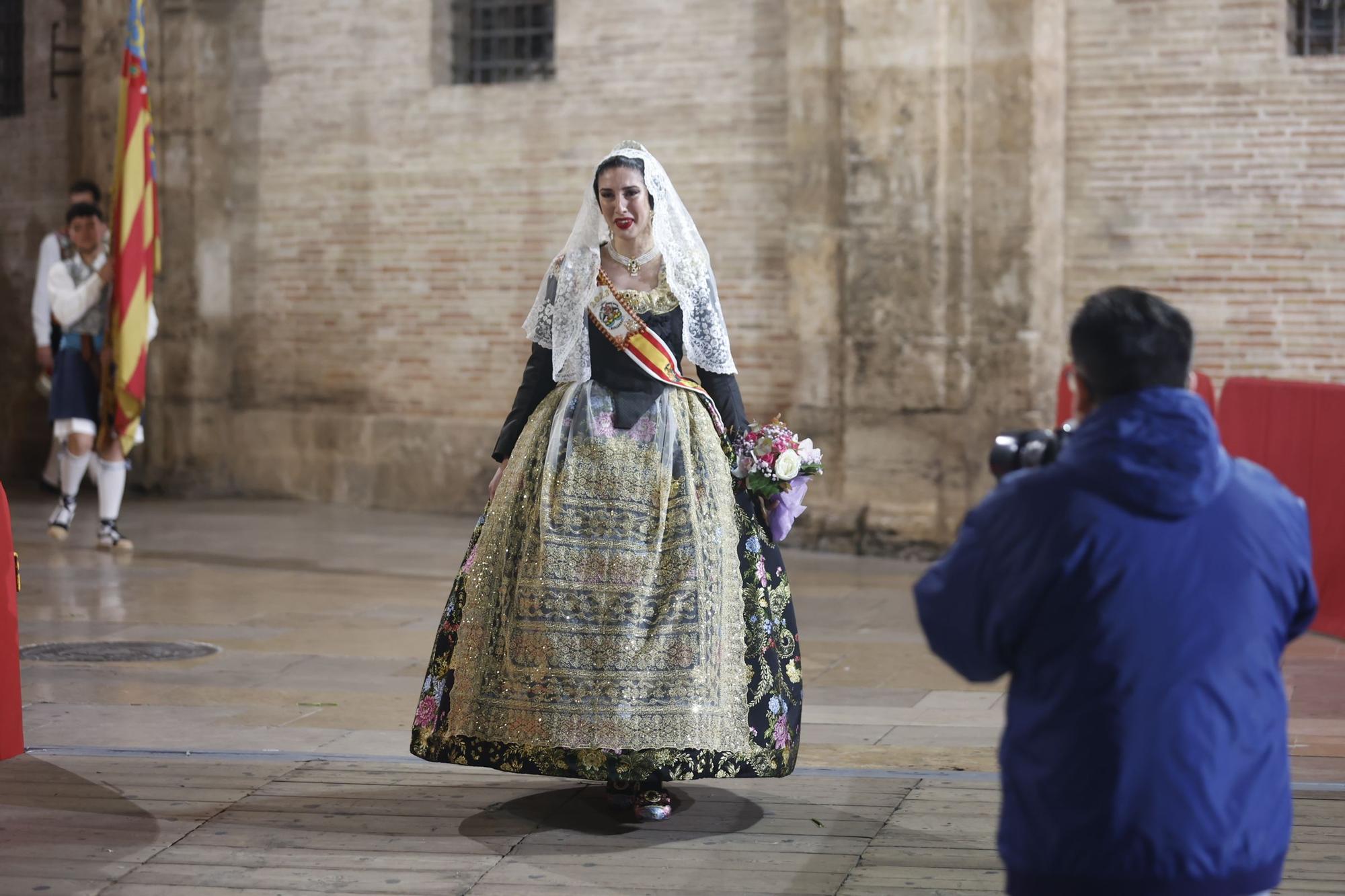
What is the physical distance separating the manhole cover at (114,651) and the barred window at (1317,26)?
259 inches

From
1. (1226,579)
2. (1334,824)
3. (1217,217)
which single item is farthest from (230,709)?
(1217,217)

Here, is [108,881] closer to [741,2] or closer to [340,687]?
[340,687]

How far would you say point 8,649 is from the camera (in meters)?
4.63

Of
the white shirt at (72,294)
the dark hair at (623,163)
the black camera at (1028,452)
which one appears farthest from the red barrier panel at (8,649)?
the white shirt at (72,294)

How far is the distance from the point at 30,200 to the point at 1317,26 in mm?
9824

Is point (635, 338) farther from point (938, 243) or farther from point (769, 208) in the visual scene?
point (769, 208)

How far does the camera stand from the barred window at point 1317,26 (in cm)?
965

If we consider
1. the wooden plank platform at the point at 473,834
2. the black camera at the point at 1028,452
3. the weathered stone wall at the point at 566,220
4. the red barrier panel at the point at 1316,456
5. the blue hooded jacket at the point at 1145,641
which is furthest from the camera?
the weathered stone wall at the point at 566,220

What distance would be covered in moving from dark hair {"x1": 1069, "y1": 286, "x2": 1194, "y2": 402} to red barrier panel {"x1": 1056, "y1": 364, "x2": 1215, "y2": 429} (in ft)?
20.4

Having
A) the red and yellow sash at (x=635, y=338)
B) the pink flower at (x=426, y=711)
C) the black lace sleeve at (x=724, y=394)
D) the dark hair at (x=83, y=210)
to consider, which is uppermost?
the dark hair at (x=83, y=210)

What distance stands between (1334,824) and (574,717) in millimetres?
1881

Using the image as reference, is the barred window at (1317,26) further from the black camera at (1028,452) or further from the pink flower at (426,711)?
the black camera at (1028,452)

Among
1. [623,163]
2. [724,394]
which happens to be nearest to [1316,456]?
[724,394]

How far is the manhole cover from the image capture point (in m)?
6.90
